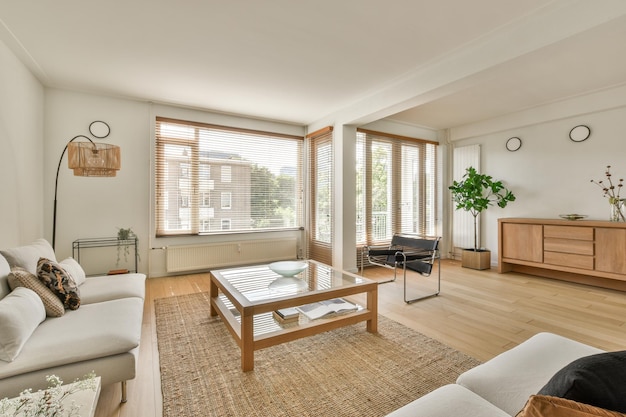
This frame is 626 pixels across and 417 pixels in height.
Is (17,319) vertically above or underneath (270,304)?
above

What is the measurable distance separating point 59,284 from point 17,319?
24.2 inches

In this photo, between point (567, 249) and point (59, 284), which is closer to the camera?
point (59, 284)

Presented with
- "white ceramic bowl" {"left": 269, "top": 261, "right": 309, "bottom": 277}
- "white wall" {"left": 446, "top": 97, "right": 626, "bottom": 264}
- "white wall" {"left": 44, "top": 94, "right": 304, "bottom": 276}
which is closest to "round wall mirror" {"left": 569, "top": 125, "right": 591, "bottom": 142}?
"white wall" {"left": 446, "top": 97, "right": 626, "bottom": 264}

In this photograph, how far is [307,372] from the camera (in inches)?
77.7

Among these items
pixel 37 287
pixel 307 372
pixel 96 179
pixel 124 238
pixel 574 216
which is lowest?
pixel 307 372

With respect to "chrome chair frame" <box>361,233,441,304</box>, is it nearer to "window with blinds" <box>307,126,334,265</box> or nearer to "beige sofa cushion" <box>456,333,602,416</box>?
"window with blinds" <box>307,126,334,265</box>

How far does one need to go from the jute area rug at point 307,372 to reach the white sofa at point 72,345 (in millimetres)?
375

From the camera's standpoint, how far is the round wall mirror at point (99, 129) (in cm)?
400

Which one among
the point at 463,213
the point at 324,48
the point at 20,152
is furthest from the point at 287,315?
the point at 463,213

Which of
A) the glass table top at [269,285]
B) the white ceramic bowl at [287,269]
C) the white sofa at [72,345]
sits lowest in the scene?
the white sofa at [72,345]

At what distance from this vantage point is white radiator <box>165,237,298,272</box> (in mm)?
4441

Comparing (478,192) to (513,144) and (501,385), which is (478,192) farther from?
(501,385)

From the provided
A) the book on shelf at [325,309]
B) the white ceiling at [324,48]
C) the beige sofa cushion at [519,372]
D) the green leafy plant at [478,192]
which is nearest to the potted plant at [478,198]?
the green leafy plant at [478,192]

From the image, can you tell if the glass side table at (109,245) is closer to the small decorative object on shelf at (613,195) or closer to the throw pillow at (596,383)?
the throw pillow at (596,383)
